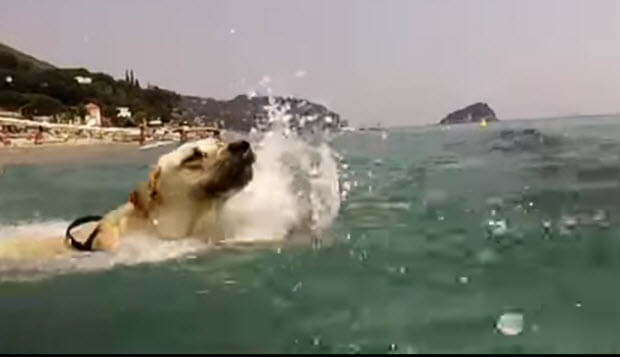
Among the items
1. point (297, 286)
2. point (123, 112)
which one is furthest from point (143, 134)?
point (297, 286)

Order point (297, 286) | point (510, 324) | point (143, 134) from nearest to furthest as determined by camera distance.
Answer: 1. point (510, 324)
2. point (297, 286)
3. point (143, 134)

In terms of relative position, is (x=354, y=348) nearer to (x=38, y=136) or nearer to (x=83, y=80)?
(x=38, y=136)

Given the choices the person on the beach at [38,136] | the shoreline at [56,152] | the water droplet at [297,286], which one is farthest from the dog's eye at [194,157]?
the person on the beach at [38,136]

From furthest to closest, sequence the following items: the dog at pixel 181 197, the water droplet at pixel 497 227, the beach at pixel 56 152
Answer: the beach at pixel 56 152
the water droplet at pixel 497 227
the dog at pixel 181 197

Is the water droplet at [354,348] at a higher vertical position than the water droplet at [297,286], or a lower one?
lower

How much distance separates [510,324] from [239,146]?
3397mm

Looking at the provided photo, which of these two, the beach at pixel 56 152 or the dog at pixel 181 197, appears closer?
the dog at pixel 181 197

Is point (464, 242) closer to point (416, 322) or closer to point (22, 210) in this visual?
point (416, 322)

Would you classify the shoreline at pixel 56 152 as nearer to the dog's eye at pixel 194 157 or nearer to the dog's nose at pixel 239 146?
the dog's eye at pixel 194 157

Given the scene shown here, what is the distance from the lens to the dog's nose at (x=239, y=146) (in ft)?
23.1

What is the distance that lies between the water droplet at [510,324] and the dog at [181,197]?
10.4 feet

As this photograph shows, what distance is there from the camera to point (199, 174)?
702cm

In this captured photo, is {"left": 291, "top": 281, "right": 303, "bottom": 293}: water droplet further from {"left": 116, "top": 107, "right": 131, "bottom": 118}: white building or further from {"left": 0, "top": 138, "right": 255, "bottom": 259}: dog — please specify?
{"left": 116, "top": 107, "right": 131, "bottom": 118}: white building

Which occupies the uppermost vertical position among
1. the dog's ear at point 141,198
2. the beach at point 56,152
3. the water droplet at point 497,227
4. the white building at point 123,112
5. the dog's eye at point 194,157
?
the white building at point 123,112
